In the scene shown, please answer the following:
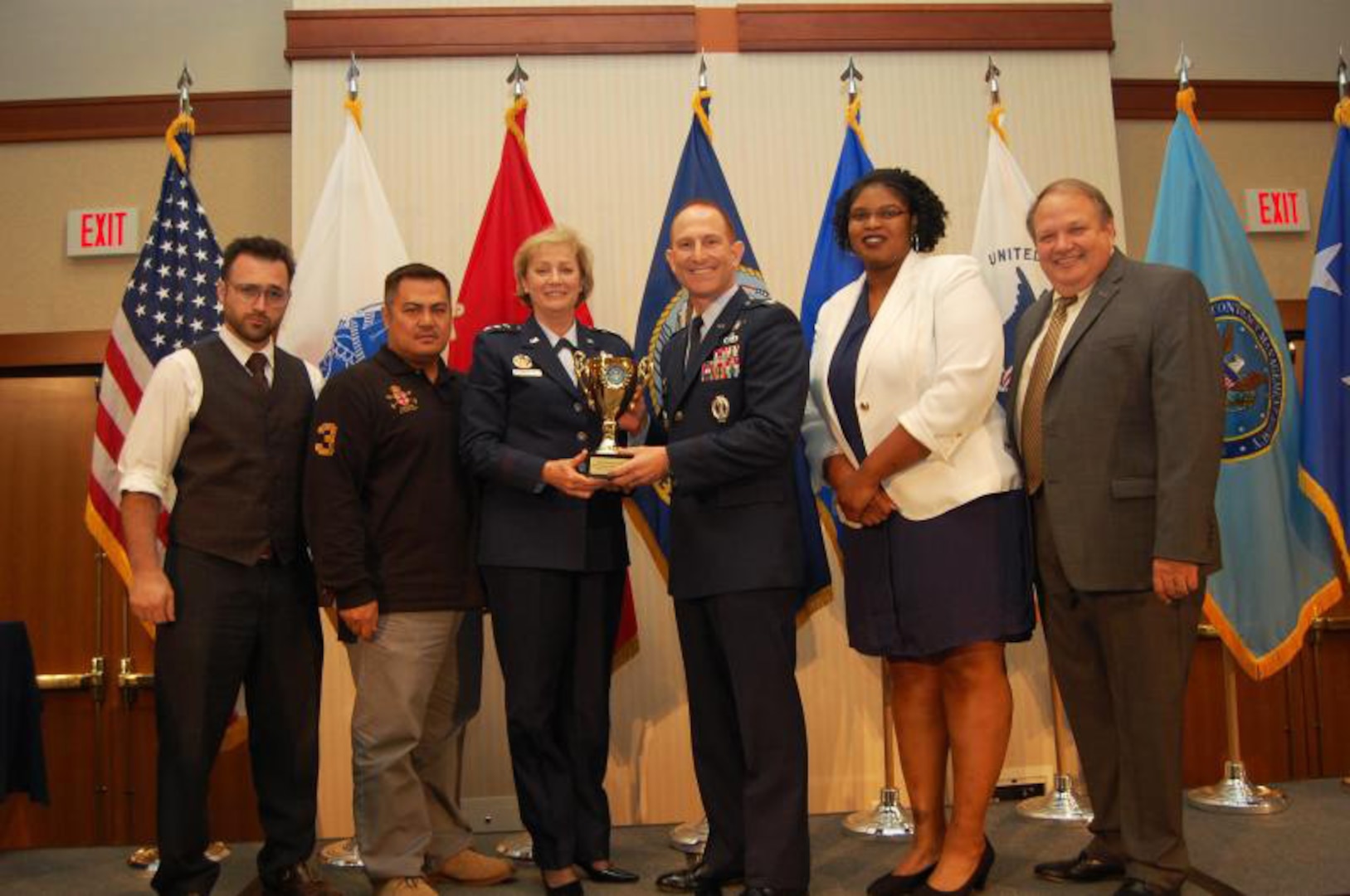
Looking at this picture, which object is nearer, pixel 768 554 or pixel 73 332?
pixel 768 554

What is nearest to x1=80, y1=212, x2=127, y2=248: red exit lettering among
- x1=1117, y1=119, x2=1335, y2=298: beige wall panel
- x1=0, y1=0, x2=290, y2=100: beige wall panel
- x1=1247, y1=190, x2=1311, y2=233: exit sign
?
x1=0, y1=0, x2=290, y2=100: beige wall panel

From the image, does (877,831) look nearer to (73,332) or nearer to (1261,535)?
(1261,535)

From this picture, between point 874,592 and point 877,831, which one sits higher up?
point 874,592

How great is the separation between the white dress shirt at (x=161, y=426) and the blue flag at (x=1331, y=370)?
3206 mm

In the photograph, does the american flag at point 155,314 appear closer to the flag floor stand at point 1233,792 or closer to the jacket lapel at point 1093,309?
the jacket lapel at point 1093,309

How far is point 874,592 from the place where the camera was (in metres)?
2.40

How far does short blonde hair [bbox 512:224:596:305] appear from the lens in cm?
270

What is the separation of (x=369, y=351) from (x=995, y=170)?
2199 millimetres

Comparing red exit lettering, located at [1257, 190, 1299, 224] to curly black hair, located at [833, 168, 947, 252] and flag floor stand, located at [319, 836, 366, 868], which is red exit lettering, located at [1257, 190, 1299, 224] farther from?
flag floor stand, located at [319, 836, 366, 868]

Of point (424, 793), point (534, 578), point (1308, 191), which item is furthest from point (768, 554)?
point (1308, 191)

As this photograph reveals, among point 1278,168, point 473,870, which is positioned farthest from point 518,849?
point 1278,168

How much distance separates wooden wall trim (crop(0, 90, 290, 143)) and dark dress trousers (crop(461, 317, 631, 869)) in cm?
222

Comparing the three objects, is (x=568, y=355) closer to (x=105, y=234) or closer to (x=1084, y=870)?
(x=1084, y=870)

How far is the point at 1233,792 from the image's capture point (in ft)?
10.5
